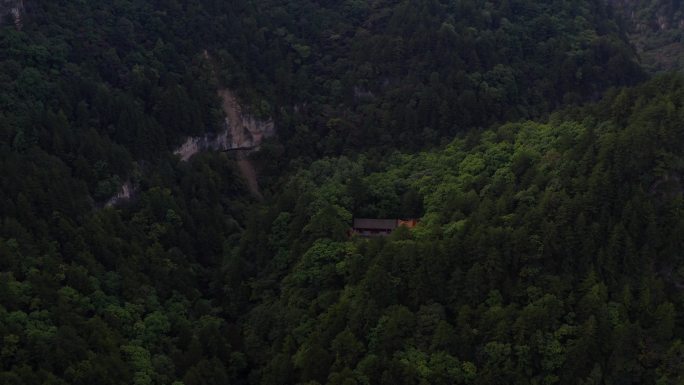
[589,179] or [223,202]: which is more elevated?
[589,179]

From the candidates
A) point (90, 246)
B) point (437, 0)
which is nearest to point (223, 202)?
point (90, 246)

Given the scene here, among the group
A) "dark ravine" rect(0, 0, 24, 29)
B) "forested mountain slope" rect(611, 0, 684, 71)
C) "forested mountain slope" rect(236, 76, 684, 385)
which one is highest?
"dark ravine" rect(0, 0, 24, 29)

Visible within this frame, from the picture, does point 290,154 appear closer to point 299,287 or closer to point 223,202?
point 223,202

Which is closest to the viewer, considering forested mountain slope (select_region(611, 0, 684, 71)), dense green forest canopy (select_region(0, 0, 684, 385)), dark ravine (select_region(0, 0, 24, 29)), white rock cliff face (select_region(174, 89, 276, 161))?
dense green forest canopy (select_region(0, 0, 684, 385))

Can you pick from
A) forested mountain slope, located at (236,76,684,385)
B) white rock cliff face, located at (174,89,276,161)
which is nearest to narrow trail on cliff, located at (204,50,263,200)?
white rock cliff face, located at (174,89,276,161)

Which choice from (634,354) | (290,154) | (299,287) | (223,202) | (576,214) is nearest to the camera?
(634,354)

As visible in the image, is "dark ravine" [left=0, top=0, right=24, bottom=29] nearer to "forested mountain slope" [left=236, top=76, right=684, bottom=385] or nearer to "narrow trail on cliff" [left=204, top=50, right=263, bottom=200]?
"narrow trail on cliff" [left=204, top=50, right=263, bottom=200]

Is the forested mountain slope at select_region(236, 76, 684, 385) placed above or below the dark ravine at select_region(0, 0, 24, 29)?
below
